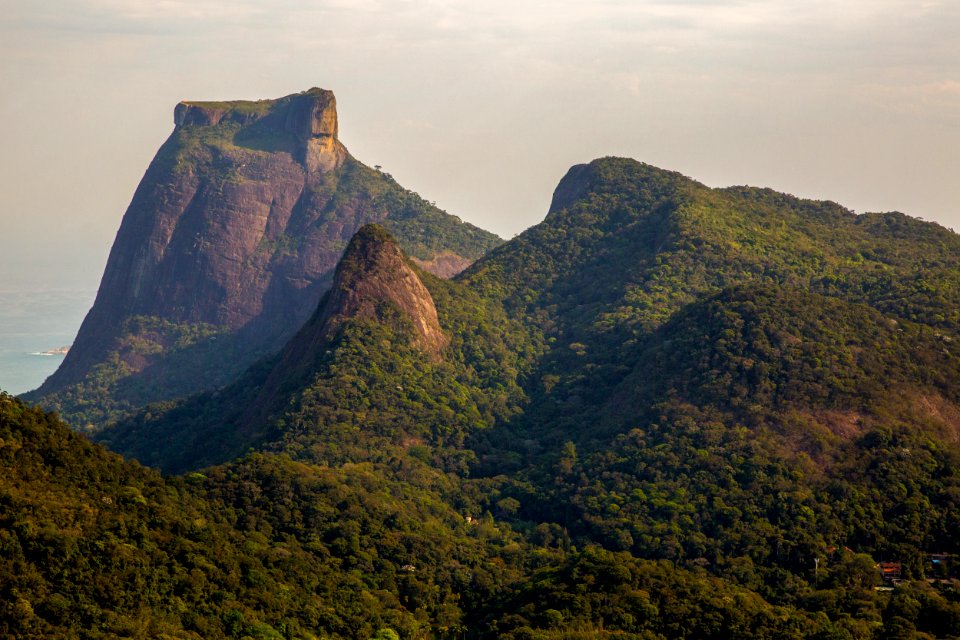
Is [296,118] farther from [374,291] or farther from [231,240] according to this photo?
[374,291]

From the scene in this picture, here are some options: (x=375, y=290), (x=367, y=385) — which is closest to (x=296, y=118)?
(x=375, y=290)

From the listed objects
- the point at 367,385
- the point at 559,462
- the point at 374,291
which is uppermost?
the point at 374,291

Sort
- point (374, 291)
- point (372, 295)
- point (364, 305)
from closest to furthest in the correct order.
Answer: point (364, 305)
point (372, 295)
point (374, 291)

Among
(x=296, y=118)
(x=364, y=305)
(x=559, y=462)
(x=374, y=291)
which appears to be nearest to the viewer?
(x=559, y=462)

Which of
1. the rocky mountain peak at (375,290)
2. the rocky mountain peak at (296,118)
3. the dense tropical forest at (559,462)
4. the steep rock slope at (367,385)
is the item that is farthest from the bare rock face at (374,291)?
the rocky mountain peak at (296,118)

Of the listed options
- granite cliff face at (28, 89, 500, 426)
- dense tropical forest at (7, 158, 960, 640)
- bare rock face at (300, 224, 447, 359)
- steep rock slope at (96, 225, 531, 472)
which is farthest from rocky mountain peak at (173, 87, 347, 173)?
bare rock face at (300, 224, 447, 359)

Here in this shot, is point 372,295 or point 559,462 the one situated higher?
point 372,295
